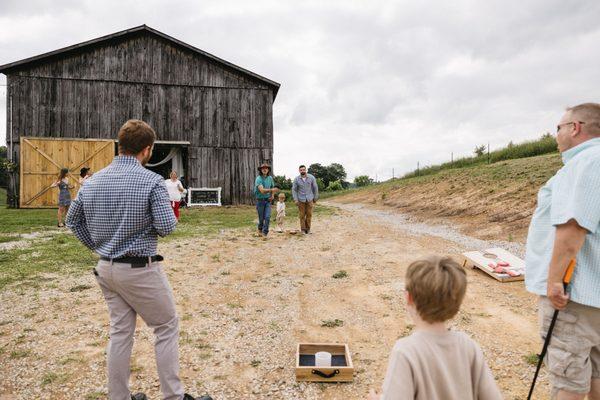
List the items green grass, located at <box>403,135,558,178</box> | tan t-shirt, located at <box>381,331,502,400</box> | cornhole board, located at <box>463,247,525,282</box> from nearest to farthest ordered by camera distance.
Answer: tan t-shirt, located at <box>381,331,502,400</box> < cornhole board, located at <box>463,247,525,282</box> < green grass, located at <box>403,135,558,178</box>

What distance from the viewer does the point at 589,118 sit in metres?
2.38

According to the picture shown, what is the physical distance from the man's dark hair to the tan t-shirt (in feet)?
7.25

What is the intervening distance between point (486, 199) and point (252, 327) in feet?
43.3

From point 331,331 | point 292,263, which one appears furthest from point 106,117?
point 331,331

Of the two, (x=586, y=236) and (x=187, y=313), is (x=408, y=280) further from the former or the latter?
(x=187, y=313)

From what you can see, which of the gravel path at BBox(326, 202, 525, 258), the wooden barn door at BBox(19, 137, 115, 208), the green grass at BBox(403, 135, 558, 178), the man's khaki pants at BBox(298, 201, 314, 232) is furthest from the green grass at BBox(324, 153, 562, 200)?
the wooden barn door at BBox(19, 137, 115, 208)

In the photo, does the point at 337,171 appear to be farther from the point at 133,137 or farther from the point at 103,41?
the point at 133,137

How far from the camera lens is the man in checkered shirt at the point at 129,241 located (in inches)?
112

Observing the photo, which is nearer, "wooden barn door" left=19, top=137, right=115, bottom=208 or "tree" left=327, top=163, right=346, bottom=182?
"wooden barn door" left=19, top=137, right=115, bottom=208

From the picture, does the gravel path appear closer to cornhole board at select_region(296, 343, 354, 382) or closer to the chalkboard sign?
cornhole board at select_region(296, 343, 354, 382)

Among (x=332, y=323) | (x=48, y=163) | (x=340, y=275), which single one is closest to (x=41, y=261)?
(x=340, y=275)

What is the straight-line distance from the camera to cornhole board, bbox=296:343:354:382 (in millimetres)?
3861

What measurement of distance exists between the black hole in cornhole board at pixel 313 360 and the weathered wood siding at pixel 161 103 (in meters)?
16.5

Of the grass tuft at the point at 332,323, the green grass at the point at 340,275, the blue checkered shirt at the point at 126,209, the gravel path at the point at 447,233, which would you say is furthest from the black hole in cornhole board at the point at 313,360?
the gravel path at the point at 447,233
